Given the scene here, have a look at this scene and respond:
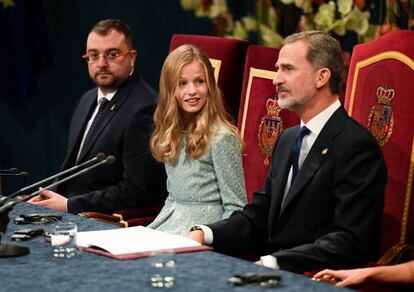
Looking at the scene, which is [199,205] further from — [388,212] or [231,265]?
[231,265]

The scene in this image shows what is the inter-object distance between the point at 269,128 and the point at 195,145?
0.42 meters

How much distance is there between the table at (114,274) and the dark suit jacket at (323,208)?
19.2 inches

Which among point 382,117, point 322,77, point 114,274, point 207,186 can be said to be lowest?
point 114,274

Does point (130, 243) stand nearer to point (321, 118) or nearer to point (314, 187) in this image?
point (314, 187)

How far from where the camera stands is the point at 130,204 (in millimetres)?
4422

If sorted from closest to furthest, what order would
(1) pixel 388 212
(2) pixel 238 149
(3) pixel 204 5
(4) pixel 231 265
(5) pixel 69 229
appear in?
(4) pixel 231 265 → (5) pixel 69 229 → (1) pixel 388 212 → (2) pixel 238 149 → (3) pixel 204 5

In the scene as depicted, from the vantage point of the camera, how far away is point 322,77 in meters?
3.38

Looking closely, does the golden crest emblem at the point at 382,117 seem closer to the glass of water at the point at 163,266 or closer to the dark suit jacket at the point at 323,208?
the dark suit jacket at the point at 323,208

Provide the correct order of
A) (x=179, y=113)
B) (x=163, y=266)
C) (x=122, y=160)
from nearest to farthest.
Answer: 1. (x=163, y=266)
2. (x=179, y=113)
3. (x=122, y=160)

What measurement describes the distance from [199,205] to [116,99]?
1012 mm

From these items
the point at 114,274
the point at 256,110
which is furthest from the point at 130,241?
the point at 256,110

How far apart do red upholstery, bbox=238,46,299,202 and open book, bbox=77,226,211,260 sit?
108 centimetres

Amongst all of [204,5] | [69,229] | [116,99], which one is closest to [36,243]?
[69,229]

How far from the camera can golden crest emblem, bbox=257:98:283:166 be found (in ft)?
13.4
